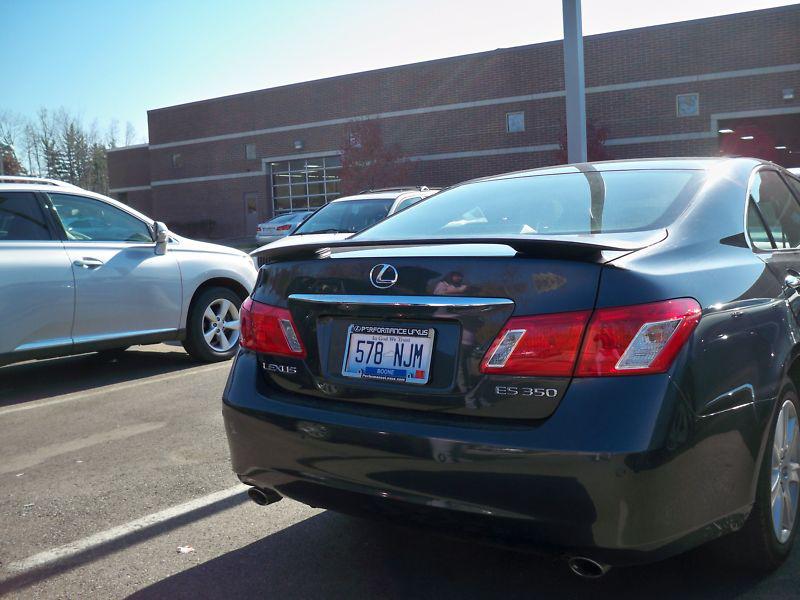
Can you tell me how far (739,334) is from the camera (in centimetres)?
277

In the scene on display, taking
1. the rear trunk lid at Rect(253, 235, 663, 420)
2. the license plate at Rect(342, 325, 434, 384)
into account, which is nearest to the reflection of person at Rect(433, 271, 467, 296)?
the rear trunk lid at Rect(253, 235, 663, 420)

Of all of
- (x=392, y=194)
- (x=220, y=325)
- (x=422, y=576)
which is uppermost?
(x=392, y=194)

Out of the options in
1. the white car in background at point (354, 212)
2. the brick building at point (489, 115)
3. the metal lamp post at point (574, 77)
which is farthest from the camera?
the brick building at point (489, 115)

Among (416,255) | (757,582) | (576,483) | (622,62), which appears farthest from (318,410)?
(622,62)

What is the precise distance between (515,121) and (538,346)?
34730mm

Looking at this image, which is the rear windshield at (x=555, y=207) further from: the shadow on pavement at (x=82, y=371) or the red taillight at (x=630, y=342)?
the shadow on pavement at (x=82, y=371)

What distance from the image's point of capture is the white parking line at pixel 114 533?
3.47 meters

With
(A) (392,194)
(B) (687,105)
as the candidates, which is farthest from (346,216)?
(B) (687,105)

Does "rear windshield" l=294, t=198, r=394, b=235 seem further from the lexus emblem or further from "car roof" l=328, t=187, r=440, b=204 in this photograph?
the lexus emblem

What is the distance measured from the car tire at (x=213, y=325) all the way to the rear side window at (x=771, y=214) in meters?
5.50

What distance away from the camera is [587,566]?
2.49 meters

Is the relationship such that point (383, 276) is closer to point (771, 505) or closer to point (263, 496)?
point (263, 496)

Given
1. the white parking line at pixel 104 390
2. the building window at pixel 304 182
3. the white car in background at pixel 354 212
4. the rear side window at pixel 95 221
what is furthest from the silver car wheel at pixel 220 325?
the building window at pixel 304 182

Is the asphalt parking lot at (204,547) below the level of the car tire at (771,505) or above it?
below
